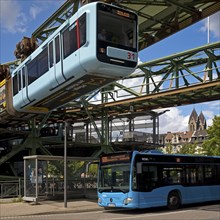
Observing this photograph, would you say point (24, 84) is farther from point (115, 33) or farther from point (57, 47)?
point (115, 33)

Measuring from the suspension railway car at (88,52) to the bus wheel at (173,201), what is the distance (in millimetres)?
6132

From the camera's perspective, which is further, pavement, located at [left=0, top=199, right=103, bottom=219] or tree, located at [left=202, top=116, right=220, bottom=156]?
tree, located at [left=202, top=116, right=220, bottom=156]

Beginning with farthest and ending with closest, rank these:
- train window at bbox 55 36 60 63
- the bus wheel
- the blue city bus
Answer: the bus wheel → the blue city bus → train window at bbox 55 36 60 63

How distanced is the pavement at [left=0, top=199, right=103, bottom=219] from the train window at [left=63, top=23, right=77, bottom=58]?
22.6 feet

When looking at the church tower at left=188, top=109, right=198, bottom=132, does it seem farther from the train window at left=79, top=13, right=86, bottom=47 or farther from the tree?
the train window at left=79, top=13, right=86, bottom=47

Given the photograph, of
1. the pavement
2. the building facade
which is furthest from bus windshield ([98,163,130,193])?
the building facade

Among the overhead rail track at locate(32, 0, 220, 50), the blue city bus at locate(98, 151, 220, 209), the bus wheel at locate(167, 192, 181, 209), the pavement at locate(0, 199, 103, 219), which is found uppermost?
the overhead rail track at locate(32, 0, 220, 50)

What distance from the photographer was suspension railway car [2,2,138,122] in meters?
13.7

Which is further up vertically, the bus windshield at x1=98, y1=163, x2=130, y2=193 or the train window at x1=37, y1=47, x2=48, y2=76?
the train window at x1=37, y1=47, x2=48, y2=76

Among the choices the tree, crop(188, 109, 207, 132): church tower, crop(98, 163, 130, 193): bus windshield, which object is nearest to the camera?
crop(98, 163, 130, 193): bus windshield

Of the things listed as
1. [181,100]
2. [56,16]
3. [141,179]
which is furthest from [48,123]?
[141,179]

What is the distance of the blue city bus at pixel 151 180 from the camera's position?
17094mm

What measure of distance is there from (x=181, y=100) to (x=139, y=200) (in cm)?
1670

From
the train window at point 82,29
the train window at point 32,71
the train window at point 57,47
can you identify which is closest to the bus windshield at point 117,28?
the train window at point 82,29
